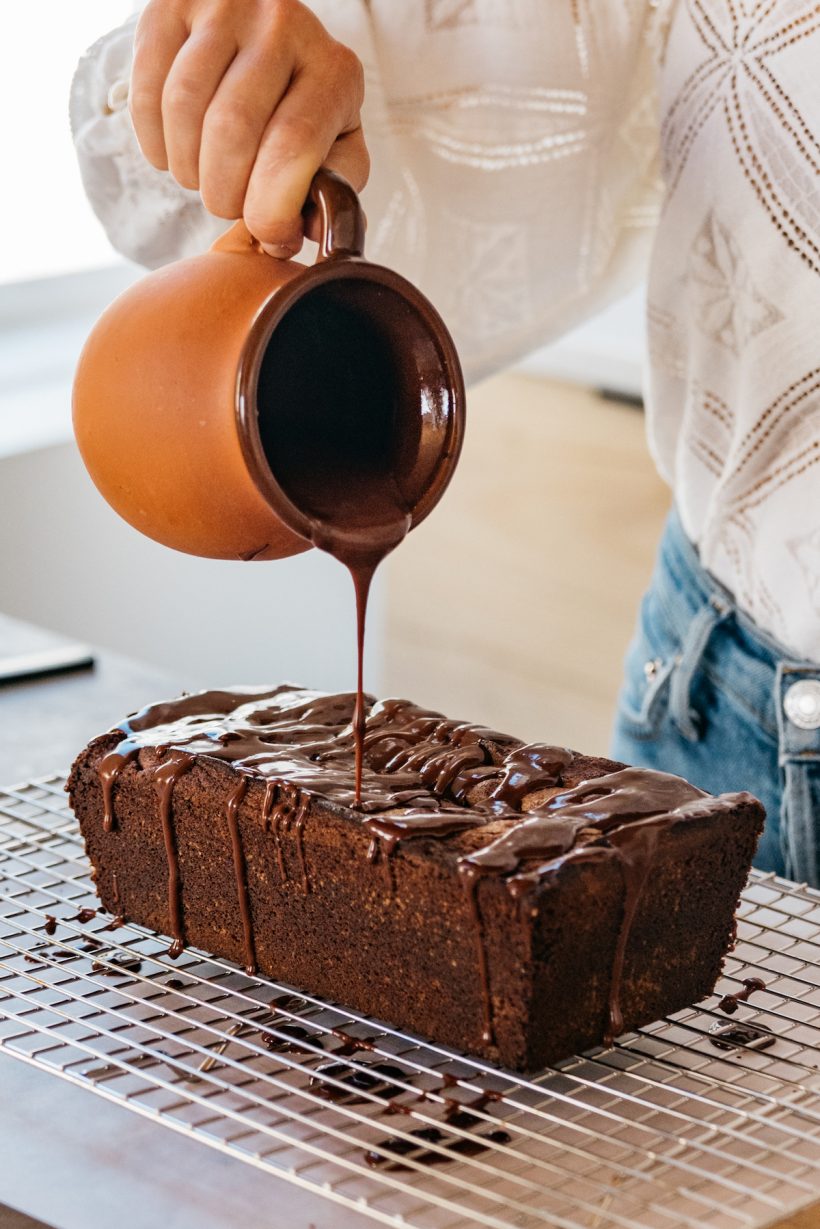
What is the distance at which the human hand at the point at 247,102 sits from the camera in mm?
1041

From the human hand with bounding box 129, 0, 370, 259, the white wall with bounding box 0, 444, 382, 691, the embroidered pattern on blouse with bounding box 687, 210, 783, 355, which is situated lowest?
the white wall with bounding box 0, 444, 382, 691

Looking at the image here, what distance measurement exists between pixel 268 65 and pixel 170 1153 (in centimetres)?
71

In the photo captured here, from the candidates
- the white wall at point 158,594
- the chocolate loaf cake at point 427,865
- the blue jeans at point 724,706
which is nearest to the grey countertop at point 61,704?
the chocolate loaf cake at point 427,865

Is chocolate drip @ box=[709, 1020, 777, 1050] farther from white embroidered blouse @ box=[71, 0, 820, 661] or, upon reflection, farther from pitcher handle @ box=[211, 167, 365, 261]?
pitcher handle @ box=[211, 167, 365, 261]

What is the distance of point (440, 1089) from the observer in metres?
1.03

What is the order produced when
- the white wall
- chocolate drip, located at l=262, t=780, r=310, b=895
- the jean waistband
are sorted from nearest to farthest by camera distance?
chocolate drip, located at l=262, t=780, r=310, b=895
the jean waistband
the white wall

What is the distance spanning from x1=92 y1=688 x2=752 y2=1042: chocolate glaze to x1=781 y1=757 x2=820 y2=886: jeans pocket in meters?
0.26

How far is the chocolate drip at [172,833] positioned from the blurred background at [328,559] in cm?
162

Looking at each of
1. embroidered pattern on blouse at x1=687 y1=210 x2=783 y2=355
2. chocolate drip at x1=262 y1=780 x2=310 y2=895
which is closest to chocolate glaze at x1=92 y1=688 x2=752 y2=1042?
chocolate drip at x1=262 y1=780 x2=310 y2=895

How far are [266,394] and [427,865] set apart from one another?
1.11 feet

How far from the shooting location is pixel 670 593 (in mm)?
1517

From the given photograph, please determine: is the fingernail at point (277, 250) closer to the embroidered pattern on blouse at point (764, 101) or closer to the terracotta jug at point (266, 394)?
the terracotta jug at point (266, 394)

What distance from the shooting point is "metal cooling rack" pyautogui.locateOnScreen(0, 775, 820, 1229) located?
904 mm

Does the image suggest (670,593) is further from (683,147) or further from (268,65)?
(268,65)
